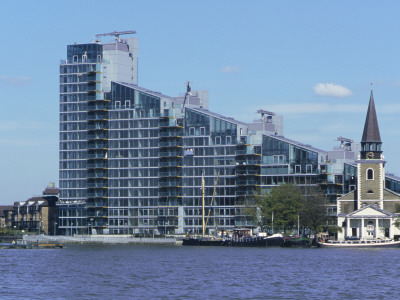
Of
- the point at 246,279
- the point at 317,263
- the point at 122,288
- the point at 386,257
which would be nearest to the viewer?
the point at 122,288

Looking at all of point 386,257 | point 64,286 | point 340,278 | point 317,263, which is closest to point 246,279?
point 340,278

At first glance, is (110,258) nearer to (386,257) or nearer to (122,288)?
(386,257)

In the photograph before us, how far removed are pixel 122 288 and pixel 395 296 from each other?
3032 centimetres

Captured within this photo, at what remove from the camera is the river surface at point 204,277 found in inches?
3873

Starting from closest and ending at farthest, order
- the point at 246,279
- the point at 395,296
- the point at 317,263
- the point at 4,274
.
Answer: the point at 395,296 < the point at 246,279 < the point at 4,274 < the point at 317,263

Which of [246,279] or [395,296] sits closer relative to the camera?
[395,296]

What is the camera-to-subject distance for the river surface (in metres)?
98.4

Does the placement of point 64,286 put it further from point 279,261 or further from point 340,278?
point 279,261

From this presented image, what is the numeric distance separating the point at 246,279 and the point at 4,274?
3478 centimetres

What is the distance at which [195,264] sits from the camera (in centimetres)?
14625

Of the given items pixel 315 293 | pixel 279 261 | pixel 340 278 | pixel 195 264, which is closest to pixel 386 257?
pixel 279 261

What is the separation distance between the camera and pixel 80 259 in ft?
546

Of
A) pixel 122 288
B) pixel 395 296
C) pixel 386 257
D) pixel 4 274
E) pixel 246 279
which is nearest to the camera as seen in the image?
pixel 395 296

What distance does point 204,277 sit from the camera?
388ft
